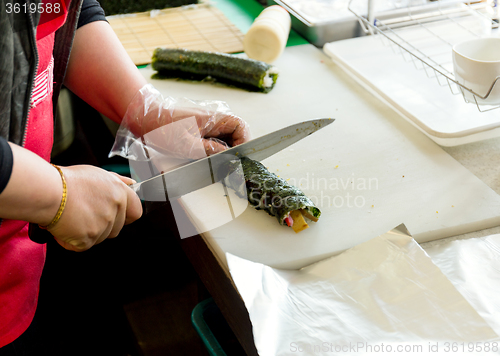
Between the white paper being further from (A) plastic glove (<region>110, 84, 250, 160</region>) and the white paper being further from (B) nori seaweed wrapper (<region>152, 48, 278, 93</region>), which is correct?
(B) nori seaweed wrapper (<region>152, 48, 278, 93</region>)

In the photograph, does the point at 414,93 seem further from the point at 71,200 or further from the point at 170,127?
the point at 71,200

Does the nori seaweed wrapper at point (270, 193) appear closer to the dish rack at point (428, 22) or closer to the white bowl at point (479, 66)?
the white bowl at point (479, 66)

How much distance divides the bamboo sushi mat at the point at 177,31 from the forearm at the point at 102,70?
19.8 inches

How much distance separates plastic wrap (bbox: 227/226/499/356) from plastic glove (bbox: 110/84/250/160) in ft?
1.12

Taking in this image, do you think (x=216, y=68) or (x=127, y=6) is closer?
(x=216, y=68)

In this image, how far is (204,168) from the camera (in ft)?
2.97

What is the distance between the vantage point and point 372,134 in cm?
114

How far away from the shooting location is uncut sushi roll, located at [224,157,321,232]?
86 cm

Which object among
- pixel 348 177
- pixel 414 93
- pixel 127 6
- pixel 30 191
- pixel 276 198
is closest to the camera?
pixel 30 191

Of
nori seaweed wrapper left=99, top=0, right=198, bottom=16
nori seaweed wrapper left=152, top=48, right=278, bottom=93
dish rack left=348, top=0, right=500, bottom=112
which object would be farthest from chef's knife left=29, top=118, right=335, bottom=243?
nori seaweed wrapper left=99, top=0, right=198, bottom=16

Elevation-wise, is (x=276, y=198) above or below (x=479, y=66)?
below

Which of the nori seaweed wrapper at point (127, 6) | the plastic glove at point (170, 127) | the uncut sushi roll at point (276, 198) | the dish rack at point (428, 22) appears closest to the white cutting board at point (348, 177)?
the uncut sushi roll at point (276, 198)

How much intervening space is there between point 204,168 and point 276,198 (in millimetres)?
165

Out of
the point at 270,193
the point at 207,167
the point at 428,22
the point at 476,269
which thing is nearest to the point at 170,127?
the point at 207,167
